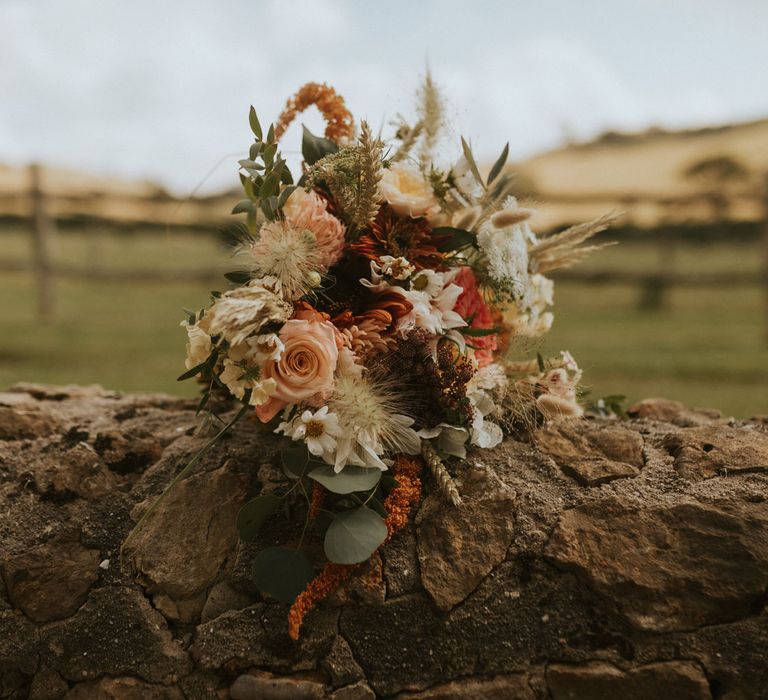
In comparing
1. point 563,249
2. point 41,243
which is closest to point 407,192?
point 563,249

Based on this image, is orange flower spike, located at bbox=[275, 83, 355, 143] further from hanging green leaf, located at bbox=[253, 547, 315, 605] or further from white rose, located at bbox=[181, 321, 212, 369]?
hanging green leaf, located at bbox=[253, 547, 315, 605]

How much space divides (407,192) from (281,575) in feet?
2.98

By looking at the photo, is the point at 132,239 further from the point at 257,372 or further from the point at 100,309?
the point at 257,372

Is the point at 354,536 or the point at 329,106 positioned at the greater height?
the point at 329,106

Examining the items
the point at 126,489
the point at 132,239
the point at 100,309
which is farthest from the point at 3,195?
the point at 126,489

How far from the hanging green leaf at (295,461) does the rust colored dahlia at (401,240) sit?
17.9 inches

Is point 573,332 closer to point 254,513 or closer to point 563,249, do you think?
point 563,249

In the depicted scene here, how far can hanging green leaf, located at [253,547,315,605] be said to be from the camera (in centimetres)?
146

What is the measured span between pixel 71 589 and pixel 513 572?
946 millimetres

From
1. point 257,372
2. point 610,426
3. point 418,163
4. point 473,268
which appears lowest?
point 610,426

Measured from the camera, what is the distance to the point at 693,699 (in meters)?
1.43

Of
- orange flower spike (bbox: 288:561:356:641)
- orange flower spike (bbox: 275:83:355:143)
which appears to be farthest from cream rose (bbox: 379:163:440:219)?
orange flower spike (bbox: 288:561:356:641)

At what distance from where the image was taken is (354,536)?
1461 millimetres

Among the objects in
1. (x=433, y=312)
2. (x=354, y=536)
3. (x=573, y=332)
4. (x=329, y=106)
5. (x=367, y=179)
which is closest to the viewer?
(x=354, y=536)
